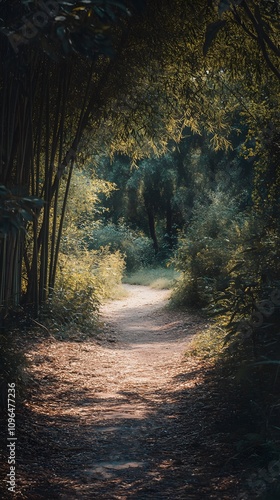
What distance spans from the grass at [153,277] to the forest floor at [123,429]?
37.8 ft

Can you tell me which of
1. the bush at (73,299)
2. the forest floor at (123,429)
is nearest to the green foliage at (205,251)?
the bush at (73,299)

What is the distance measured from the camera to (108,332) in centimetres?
933

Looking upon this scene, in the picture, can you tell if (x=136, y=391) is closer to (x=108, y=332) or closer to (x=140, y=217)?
(x=108, y=332)

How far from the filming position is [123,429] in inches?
167

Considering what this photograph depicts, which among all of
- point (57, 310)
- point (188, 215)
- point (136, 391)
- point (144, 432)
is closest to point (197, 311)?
point (57, 310)

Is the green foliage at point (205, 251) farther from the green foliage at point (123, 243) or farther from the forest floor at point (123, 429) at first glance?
the green foliage at point (123, 243)

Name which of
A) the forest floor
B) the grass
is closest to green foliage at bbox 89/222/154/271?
the grass

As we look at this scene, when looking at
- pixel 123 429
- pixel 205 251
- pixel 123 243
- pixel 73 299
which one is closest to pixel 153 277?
pixel 123 243

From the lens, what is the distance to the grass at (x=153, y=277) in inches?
754

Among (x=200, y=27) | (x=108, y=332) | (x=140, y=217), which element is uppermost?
(x=200, y=27)

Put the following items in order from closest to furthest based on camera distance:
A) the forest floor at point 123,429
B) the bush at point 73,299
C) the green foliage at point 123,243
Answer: the forest floor at point 123,429 < the bush at point 73,299 < the green foliage at point 123,243

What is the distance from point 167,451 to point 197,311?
7.20m

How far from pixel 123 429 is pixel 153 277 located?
687 inches

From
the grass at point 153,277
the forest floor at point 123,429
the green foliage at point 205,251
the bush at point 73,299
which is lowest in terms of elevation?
the grass at point 153,277
